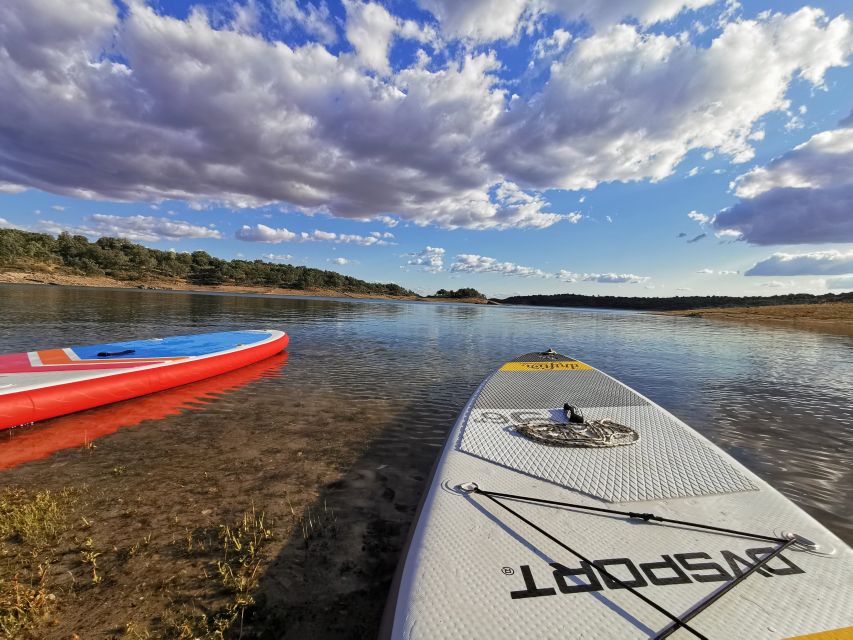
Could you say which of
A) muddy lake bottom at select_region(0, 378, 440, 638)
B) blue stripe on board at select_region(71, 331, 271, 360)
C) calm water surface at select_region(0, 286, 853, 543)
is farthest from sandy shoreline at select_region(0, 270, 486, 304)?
muddy lake bottom at select_region(0, 378, 440, 638)

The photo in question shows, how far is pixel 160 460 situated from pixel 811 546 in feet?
26.5

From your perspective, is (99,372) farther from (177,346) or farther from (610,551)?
(610,551)

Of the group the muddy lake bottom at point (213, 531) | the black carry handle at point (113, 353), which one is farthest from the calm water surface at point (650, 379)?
the black carry handle at point (113, 353)

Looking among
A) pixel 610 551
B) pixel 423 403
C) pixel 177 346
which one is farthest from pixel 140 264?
pixel 610 551

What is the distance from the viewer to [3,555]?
3.56 metres

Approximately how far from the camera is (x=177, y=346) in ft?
40.5

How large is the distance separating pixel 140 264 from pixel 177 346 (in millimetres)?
132287

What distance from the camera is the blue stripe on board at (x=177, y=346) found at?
34.2ft

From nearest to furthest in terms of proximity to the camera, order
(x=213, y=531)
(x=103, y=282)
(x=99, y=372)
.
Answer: (x=213, y=531) → (x=99, y=372) → (x=103, y=282)

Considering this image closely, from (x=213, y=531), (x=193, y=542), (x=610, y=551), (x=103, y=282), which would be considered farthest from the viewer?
(x=103, y=282)

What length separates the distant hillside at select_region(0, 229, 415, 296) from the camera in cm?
9344

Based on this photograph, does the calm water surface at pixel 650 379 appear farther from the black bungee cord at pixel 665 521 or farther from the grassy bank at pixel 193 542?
the black bungee cord at pixel 665 521

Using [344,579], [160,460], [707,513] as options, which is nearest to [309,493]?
[344,579]

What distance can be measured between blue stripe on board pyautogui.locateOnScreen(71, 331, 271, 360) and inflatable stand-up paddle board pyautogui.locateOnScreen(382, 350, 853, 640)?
991 centimetres
